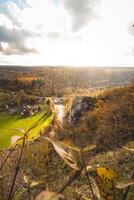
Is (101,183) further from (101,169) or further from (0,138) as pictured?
(0,138)

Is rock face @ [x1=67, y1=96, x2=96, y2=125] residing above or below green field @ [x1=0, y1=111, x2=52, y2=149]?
above

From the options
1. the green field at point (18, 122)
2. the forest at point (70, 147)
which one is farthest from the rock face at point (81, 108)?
the green field at point (18, 122)

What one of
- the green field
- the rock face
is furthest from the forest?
the green field

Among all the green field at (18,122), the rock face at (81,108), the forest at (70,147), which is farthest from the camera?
the green field at (18,122)

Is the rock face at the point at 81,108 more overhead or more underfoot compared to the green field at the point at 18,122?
more overhead

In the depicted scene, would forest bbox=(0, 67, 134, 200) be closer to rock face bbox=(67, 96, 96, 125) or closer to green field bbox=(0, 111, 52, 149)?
rock face bbox=(67, 96, 96, 125)

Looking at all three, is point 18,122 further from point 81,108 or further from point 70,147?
point 70,147

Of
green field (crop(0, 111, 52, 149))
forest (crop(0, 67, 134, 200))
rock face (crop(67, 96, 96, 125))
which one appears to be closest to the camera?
forest (crop(0, 67, 134, 200))

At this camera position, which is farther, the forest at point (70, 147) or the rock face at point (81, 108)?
the rock face at point (81, 108)

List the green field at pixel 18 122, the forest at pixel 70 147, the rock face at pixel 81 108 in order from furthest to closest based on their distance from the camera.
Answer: the green field at pixel 18 122, the rock face at pixel 81 108, the forest at pixel 70 147

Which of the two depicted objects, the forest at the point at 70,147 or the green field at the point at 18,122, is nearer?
the forest at the point at 70,147

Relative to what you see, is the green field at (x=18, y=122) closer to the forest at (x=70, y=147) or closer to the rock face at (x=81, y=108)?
the forest at (x=70, y=147)

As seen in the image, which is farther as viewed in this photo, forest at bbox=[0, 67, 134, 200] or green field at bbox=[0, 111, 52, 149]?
green field at bbox=[0, 111, 52, 149]
